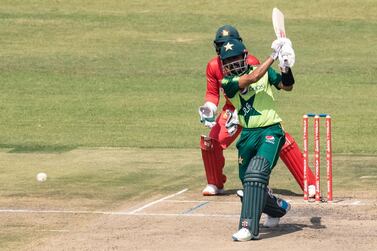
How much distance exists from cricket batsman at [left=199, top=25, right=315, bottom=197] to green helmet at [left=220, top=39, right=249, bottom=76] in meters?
1.77

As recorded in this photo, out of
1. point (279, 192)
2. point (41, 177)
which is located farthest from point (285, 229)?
point (41, 177)

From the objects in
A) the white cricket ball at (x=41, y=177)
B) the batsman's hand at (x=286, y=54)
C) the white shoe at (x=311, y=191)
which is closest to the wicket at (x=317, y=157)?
the white shoe at (x=311, y=191)

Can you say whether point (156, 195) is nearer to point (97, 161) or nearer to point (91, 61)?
point (97, 161)

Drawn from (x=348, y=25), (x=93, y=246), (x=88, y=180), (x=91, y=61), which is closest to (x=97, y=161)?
(x=88, y=180)

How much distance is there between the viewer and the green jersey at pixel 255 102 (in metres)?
14.5

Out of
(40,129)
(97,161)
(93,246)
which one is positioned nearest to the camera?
(93,246)

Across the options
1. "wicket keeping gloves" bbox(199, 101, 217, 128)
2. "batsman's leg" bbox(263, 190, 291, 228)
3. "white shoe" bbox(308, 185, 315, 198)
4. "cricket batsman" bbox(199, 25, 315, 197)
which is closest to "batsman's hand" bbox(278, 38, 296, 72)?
"batsman's leg" bbox(263, 190, 291, 228)

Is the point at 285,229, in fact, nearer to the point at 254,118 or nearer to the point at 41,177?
the point at 254,118

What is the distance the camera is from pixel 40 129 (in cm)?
2542

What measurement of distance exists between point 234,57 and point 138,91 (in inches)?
639

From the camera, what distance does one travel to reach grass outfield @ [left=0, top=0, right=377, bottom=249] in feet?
61.5

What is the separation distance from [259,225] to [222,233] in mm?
522

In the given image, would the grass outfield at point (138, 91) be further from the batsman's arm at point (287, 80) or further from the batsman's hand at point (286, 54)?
the batsman's hand at point (286, 54)

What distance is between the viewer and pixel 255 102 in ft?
47.9
